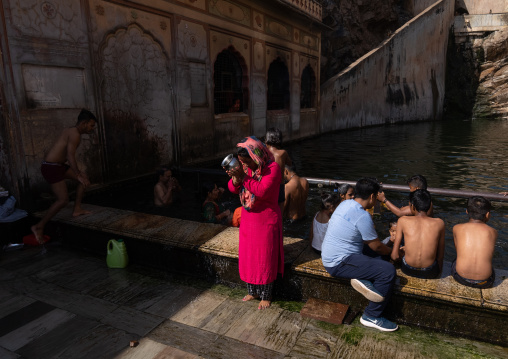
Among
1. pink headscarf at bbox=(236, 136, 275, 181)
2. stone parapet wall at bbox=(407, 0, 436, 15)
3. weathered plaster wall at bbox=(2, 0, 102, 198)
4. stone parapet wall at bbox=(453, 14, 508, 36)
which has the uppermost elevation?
stone parapet wall at bbox=(407, 0, 436, 15)

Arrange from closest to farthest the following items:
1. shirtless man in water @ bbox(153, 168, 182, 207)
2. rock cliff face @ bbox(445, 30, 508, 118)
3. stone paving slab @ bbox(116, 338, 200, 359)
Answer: stone paving slab @ bbox(116, 338, 200, 359) < shirtless man in water @ bbox(153, 168, 182, 207) < rock cliff face @ bbox(445, 30, 508, 118)

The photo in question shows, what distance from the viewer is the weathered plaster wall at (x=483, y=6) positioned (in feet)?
102

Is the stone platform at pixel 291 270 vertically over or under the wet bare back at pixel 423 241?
under

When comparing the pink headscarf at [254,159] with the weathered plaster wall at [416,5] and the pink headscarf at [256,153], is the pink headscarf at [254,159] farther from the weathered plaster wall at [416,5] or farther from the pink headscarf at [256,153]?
the weathered plaster wall at [416,5]

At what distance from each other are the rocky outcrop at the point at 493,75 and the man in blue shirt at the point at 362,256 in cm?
3316

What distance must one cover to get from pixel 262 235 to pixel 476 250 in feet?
6.16

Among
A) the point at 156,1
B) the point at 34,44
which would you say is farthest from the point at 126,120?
the point at 156,1

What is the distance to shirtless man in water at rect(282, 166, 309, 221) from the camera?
586 centimetres

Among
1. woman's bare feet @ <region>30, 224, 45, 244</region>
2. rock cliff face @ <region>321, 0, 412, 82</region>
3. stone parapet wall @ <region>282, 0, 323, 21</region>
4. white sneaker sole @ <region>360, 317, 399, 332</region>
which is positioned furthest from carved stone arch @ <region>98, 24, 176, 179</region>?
rock cliff face @ <region>321, 0, 412, 82</region>

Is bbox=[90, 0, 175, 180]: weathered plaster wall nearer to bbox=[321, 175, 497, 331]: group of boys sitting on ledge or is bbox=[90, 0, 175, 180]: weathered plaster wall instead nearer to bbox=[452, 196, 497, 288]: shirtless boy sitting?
bbox=[321, 175, 497, 331]: group of boys sitting on ledge

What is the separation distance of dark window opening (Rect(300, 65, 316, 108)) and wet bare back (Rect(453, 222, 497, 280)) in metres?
16.3

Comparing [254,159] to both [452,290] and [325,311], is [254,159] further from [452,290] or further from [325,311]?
[452,290]

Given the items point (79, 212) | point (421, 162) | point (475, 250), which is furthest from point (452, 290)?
point (421, 162)

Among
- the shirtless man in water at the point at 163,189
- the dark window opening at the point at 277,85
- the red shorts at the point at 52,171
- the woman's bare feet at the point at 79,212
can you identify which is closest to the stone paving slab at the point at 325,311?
the woman's bare feet at the point at 79,212
